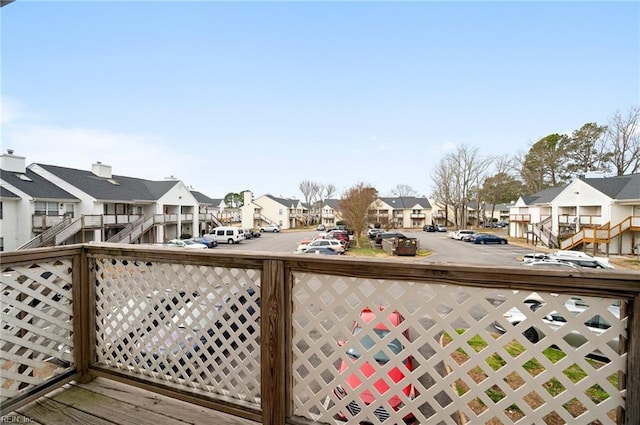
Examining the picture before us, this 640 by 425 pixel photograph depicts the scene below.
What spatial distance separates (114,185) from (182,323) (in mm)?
22941

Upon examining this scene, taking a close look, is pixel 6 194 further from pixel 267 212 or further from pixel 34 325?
pixel 267 212

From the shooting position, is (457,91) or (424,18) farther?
(457,91)

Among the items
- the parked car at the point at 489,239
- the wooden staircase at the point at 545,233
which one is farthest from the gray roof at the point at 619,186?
the parked car at the point at 489,239

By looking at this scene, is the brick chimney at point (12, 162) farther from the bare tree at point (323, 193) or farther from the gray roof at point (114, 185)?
the bare tree at point (323, 193)

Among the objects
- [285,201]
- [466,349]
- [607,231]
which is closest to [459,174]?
[607,231]

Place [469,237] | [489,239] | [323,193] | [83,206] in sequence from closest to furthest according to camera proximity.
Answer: [83,206], [489,239], [469,237], [323,193]

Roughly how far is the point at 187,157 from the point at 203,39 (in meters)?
16.2

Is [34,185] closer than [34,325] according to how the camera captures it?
No

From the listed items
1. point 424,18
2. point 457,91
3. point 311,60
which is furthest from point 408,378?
point 457,91

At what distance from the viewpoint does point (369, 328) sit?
4.35ft

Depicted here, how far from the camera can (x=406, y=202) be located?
149 feet

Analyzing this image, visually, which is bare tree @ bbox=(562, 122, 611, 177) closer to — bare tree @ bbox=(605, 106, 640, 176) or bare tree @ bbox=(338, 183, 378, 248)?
bare tree @ bbox=(605, 106, 640, 176)

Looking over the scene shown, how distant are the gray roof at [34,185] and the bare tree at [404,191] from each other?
4373cm

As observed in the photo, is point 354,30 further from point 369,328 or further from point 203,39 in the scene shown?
point 369,328
